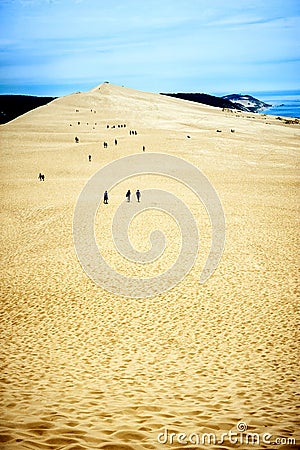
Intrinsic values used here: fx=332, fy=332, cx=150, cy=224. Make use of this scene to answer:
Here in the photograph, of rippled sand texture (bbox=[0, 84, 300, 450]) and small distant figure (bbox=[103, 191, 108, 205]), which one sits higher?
small distant figure (bbox=[103, 191, 108, 205])

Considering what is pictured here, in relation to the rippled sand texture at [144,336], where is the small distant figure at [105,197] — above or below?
above

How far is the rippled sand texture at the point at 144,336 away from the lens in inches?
236

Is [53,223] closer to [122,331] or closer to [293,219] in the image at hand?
[122,331]

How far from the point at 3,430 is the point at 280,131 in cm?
7226

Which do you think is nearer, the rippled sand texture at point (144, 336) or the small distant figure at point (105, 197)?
the rippled sand texture at point (144, 336)

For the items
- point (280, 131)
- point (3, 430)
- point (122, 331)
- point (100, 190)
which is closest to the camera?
point (3, 430)

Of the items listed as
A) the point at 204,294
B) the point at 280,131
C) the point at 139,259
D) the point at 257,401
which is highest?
Result: the point at 280,131

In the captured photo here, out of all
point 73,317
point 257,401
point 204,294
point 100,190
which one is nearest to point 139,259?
point 204,294

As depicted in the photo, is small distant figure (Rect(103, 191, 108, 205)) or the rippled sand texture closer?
the rippled sand texture

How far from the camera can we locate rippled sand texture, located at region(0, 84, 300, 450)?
5.99m

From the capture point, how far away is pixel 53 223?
77.6 feet

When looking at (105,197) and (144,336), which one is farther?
(105,197)

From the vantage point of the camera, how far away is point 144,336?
11.0 metres

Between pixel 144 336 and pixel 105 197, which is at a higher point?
pixel 105 197
